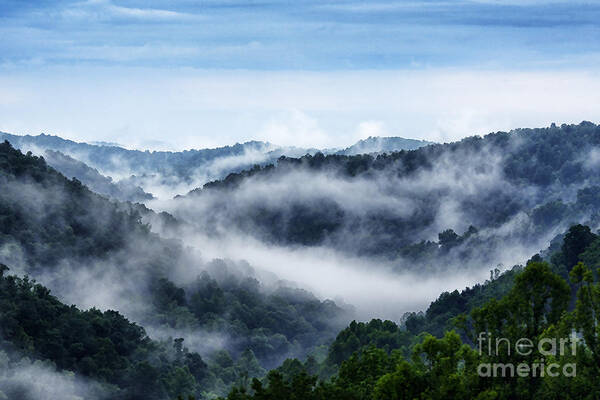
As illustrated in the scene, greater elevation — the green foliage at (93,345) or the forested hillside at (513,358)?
the green foliage at (93,345)

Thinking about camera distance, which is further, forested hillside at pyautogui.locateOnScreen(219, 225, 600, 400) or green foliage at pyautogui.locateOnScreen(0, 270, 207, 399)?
green foliage at pyautogui.locateOnScreen(0, 270, 207, 399)

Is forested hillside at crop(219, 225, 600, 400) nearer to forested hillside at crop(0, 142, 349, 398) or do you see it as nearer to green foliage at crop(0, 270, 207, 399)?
green foliage at crop(0, 270, 207, 399)

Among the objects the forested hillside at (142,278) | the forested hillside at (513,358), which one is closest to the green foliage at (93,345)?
the forested hillside at (142,278)

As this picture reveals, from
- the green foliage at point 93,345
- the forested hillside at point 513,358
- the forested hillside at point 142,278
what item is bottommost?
the forested hillside at point 513,358

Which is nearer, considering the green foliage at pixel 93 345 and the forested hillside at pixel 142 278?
the green foliage at pixel 93 345

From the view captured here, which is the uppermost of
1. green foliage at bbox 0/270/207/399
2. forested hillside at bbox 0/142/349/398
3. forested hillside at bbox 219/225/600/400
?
forested hillside at bbox 0/142/349/398

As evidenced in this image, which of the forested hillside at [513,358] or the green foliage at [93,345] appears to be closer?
the forested hillside at [513,358]

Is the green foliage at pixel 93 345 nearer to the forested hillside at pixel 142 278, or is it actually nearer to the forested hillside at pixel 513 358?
the forested hillside at pixel 142 278

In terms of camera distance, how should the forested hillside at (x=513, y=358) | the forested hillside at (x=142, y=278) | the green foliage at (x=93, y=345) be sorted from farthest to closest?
1. the forested hillside at (x=142, y=278)
2. the green foliage at (x=93, y=345)
3. the forested hillside at (x=513, y=358)

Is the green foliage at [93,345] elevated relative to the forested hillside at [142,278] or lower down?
lower down

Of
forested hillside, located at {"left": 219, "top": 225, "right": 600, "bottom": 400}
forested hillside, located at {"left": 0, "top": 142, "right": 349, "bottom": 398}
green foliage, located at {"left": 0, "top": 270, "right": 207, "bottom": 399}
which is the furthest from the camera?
forested hillside, located at {"left": 0, "top": 142, "right": 349, "bottom": 398}

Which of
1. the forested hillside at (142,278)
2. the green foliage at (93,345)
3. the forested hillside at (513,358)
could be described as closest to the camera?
the forested hillside at (513,358)

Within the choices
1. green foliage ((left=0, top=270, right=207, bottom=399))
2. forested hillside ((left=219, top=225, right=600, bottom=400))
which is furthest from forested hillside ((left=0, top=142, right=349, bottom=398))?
forested hillside ((left=219, top=225, right=600, bottom=400))

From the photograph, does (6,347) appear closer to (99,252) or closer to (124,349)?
(124,349)
